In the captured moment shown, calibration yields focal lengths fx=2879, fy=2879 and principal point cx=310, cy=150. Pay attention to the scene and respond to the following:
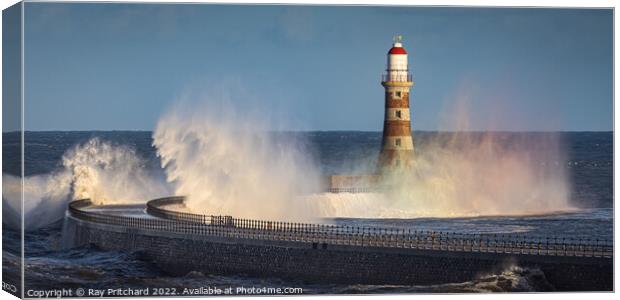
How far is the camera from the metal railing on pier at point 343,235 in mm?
60812

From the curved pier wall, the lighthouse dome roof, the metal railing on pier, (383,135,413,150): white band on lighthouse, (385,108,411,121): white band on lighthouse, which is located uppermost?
the lighthouse dome roof

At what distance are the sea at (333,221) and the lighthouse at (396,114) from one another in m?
0.36

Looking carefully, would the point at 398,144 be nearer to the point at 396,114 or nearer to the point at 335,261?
the point at 396,114

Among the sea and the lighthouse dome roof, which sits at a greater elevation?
the lighthouse dome roof

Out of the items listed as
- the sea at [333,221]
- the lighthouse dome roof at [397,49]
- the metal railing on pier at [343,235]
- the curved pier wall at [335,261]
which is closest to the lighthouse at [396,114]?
the lighthouse dome roof at [397,49]

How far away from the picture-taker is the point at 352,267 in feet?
201

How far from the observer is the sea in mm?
61000

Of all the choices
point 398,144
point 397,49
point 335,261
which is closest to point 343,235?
point 335,261

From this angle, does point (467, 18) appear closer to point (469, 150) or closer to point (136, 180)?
point (469, 150)

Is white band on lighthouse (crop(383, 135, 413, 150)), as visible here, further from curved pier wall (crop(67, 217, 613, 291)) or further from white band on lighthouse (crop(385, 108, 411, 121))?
curved pier wall (crop(67, 217, 613, 291))

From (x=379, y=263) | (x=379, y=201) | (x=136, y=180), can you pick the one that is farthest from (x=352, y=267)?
(x=136, y=180)

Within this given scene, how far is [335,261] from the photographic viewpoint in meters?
61.5

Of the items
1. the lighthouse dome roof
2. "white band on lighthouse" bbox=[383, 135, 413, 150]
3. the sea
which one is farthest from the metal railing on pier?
the lighthouse dome roof

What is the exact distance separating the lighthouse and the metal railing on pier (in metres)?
2.58
